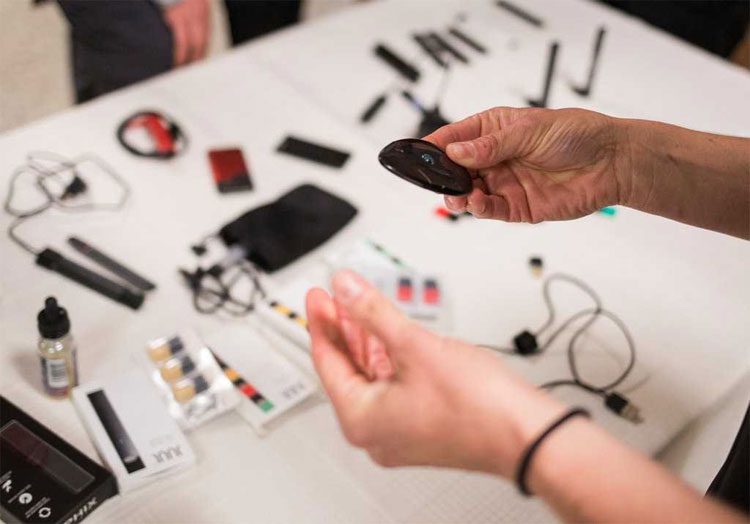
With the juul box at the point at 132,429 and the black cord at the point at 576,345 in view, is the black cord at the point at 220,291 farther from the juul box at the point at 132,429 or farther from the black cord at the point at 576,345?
the black cord at the point at 576,345

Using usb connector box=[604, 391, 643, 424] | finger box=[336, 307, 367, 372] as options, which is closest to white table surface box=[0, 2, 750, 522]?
usb connector box=[604, 391, 643, 424]

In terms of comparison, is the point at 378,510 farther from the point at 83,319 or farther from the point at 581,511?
the point at 83,319

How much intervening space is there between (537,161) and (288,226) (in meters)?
0.40

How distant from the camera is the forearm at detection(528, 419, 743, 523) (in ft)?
1.67

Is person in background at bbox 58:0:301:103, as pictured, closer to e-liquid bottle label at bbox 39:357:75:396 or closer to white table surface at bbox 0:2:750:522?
white table surface at bbox 0:2:750:522

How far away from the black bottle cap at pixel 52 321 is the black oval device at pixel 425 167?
413 millimetres

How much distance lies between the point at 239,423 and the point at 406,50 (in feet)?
3.25

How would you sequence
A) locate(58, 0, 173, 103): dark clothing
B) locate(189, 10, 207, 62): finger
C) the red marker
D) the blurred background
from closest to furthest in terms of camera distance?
the red marker
locate(58, 0, 173, 103): dark clothing
the blurred background
locate(189, 10, 207, 62): finger

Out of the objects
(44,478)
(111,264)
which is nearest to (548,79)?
(111,264)

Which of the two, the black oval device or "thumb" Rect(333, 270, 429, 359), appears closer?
"thumb" Rect(333, 270, 429, 359)

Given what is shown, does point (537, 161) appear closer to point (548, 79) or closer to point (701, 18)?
point (548, 79)

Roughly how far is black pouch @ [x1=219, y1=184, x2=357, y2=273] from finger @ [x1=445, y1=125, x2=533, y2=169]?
0.98 feet

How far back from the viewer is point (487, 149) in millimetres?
947

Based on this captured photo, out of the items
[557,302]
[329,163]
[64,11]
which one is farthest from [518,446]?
[64,11]
